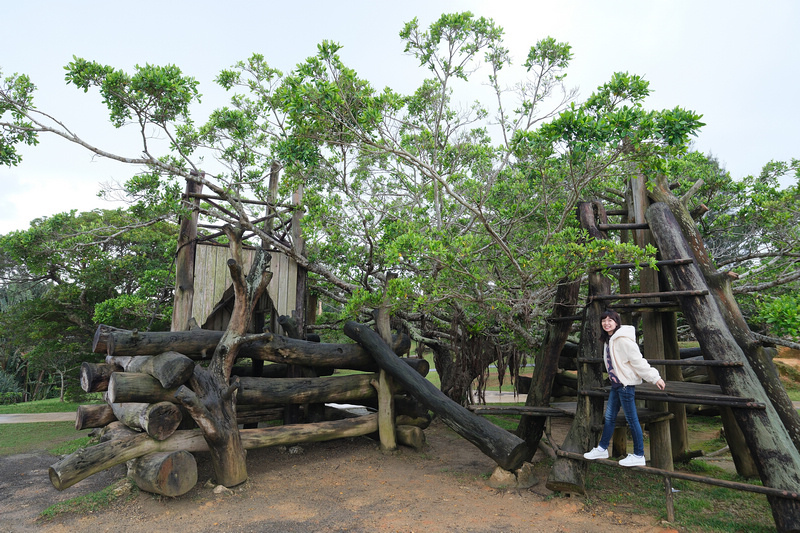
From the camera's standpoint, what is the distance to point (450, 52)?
328 inches

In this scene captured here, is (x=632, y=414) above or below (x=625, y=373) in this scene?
below

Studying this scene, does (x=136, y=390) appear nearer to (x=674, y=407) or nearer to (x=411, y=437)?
(x=411, y=437)

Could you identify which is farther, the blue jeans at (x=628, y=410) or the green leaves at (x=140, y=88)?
the green leaves at (x=140, y=88)

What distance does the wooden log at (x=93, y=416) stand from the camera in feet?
21.8

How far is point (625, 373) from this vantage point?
5289 millimetres

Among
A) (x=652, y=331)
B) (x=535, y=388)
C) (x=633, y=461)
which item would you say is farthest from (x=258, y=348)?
(x=652, y=331)

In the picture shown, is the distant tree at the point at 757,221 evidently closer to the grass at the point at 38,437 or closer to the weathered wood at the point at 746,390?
the weathered wood at the point at 746,390

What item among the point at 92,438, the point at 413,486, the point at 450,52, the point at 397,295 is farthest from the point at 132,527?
the point at 450,52

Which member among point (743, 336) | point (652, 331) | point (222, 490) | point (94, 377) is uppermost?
point (652, 331)

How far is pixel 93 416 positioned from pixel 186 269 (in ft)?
9.09

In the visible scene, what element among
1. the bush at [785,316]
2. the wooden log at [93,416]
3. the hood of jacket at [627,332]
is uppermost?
the bush at [785,316]

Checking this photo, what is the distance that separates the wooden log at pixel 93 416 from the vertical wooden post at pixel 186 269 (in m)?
1.72

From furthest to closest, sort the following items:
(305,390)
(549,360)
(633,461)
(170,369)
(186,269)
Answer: (186,269) → (305,390) → (549,360) → (170,369) → (633,461)

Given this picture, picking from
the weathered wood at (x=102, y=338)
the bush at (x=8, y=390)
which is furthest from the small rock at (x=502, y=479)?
the bush at (x=8, y=390)
